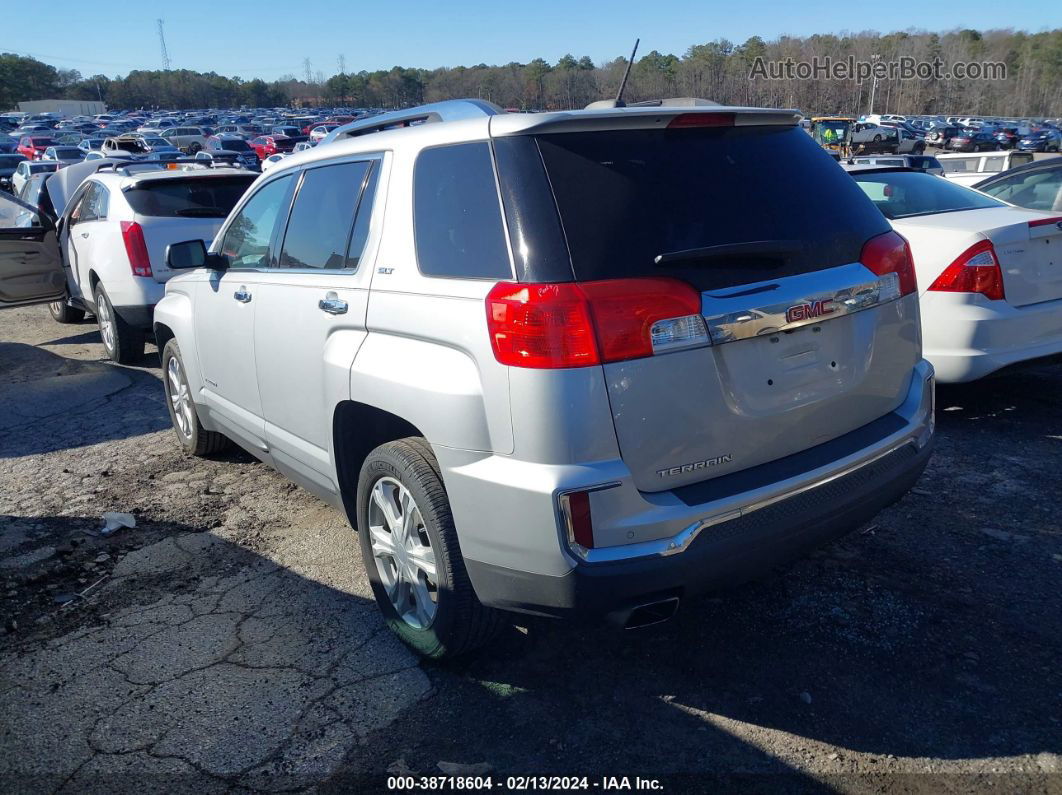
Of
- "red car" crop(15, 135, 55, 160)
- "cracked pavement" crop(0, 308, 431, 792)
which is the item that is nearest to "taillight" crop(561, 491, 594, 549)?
"cracked pavement" crop(0, 308, 431, 792)

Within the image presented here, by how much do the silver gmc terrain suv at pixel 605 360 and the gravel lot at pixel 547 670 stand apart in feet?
1.18

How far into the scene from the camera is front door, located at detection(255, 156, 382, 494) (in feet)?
10.6

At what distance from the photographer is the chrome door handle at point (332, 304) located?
323cm

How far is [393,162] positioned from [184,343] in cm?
250

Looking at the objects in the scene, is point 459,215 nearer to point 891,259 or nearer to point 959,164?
point 891,259

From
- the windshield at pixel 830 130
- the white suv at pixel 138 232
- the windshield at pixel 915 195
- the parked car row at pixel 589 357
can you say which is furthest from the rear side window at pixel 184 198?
the windshield at pixel 830 130

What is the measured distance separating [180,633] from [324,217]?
6.07 feet

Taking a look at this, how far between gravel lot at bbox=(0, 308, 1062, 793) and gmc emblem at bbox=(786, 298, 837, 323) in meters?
1.26

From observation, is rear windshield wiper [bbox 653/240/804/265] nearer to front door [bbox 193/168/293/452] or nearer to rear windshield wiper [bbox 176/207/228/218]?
front door [bbox 193/168/293/452]

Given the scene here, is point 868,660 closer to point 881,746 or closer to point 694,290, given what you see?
point 881,746

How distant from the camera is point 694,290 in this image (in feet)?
8.13

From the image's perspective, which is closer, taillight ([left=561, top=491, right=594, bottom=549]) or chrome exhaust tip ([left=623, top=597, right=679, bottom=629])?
taillight ([left=561, top=491, right=594, bottom=549])

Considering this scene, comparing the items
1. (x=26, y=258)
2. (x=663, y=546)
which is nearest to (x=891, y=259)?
(x=663, y=546)

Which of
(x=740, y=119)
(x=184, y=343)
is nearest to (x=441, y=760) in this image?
(x=740, y=119)
